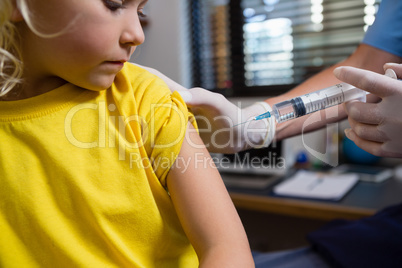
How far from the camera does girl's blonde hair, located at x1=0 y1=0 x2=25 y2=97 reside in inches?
23.4

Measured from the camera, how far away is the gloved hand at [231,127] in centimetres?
85

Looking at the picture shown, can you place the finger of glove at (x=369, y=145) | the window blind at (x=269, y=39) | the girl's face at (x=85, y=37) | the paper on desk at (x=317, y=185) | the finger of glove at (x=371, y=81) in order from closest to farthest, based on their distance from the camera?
the girl's face at (x=85, y=37), the finger of glove at (x=371, y=81), the finger of glove at (x=369, y=145), the paper on desk at (x=317, y=185), the window blind at (x=269, y=39)

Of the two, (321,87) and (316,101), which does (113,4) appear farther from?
(321,87)

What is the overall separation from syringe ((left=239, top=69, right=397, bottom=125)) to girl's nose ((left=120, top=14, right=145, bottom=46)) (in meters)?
0.34

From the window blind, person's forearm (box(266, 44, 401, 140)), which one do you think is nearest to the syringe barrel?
person's forearm (box(266, 44, 401, 140))

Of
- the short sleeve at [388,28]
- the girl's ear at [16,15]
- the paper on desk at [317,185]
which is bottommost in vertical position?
the paper on desk at [317,185]

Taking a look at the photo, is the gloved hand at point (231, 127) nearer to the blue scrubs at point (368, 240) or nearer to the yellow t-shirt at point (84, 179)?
the yellow t-shirt at point (84, 179)

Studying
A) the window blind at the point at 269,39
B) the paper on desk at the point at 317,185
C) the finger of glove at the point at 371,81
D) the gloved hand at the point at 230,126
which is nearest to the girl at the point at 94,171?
the gloved hand at the point at 230,126

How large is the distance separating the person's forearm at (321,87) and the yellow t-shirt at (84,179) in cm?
41

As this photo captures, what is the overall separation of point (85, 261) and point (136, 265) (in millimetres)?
89

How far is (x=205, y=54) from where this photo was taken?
7.83ft

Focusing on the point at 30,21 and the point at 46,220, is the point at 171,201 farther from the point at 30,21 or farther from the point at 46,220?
the point at 30,21

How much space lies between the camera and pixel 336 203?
4.99 feet

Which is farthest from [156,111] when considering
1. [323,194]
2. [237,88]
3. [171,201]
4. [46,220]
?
[237,88]
